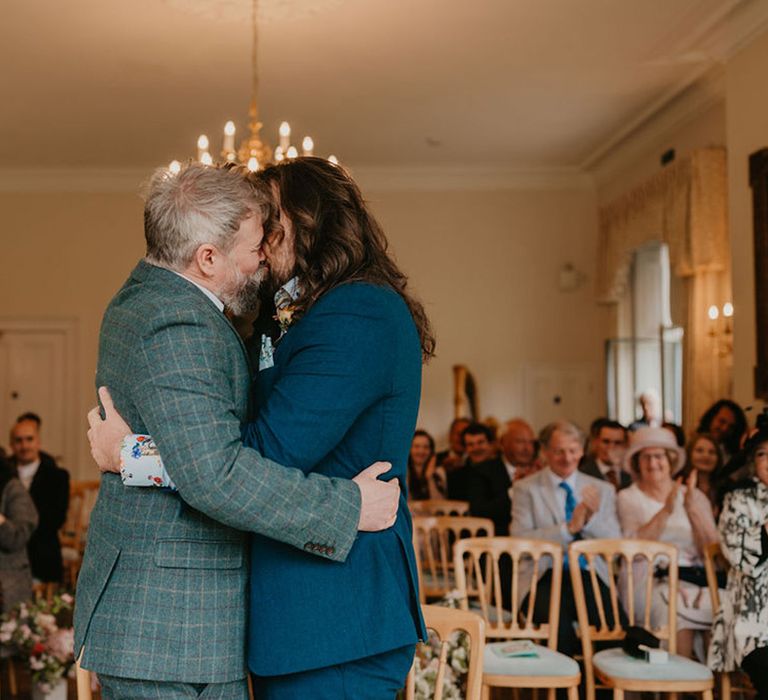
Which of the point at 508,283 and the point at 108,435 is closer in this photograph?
the point at 108,435

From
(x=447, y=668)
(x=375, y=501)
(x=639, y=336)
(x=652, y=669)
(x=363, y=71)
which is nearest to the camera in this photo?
(x=375, y=501)

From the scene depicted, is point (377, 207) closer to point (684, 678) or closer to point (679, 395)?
point (679, 395)

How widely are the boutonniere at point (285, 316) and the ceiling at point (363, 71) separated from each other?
17.1 ft

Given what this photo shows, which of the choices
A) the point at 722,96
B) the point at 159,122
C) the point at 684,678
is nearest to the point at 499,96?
the point at 722,96

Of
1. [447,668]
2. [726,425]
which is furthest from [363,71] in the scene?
[447,668]

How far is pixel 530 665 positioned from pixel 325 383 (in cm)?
285

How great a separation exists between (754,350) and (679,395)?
12.0ft

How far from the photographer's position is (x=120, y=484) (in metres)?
1.93

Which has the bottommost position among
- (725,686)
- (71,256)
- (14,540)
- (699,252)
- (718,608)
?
(725,686)

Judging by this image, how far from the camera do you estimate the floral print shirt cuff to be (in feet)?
6.08

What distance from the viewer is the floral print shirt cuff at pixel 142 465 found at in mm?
1853

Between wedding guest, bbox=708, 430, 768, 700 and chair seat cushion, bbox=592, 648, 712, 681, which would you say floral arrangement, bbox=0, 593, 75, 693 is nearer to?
chair seat cushion, bbox=592, 648, 712, 681

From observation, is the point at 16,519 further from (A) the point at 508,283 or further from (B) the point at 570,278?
(B) the point at 570,278

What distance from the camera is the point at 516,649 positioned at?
177 inches
